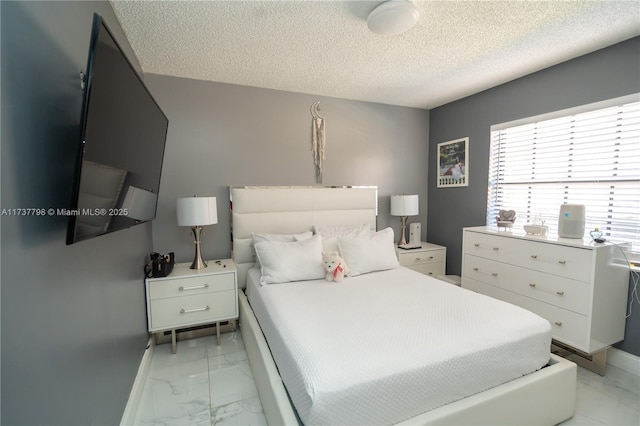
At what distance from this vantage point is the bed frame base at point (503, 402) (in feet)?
4.19

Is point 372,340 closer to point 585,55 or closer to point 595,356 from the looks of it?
point 595,356

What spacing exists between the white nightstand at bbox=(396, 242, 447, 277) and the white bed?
→ 114 centimetres

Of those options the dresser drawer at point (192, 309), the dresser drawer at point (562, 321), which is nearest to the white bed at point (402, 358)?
the dresser drawer at point (192, 309)

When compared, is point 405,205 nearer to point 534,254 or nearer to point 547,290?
point 534,254

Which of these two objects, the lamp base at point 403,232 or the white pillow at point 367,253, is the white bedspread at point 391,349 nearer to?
the white pillow at point 367,253

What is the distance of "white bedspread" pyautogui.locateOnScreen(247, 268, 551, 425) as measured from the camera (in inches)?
46.4

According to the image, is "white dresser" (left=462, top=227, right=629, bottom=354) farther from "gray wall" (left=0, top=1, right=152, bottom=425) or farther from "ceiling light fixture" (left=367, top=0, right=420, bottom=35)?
"gray wall" (left=0, top=1, right=152, bottom=425)

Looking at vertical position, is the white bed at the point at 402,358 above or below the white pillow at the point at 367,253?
below

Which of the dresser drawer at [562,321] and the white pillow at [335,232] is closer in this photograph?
the dresser drawer at [562,321]

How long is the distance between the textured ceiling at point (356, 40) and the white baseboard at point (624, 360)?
2375 millimetres

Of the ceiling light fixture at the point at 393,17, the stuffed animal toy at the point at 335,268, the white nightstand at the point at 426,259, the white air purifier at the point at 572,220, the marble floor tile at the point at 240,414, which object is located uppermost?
the ceiling light fixture at the point at 393,17

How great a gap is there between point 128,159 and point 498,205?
344 cm

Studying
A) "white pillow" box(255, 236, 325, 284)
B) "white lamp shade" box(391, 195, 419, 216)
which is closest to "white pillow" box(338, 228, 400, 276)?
"white pillow" box(255, 236, 325, 284)

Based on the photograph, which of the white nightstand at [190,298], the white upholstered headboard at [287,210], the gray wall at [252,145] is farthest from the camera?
the white upholstered headboard at [287,210]
